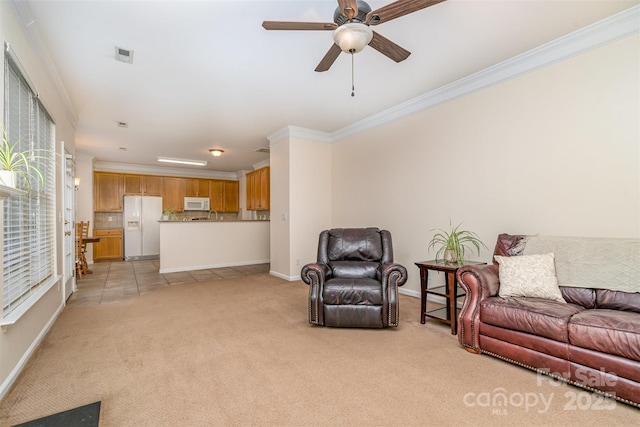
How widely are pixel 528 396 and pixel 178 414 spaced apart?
2.08 metres

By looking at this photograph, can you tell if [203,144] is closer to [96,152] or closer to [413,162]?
[96,152]

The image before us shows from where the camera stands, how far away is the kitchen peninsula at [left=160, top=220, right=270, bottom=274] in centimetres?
625

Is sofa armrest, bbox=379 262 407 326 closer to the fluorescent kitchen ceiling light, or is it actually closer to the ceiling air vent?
the ceiling air vent

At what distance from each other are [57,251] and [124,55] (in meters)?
2.33

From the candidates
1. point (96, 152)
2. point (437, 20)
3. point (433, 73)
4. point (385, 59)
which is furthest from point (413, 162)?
point (96, 152)

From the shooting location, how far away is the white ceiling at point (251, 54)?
2328 mm

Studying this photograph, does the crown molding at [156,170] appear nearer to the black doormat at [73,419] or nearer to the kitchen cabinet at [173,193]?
the kitchen cabinet at [173,193]

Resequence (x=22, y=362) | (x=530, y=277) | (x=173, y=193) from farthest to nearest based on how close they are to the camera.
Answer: (x=173, y=193)
(x=530, y=277)
(x=22, y=362)

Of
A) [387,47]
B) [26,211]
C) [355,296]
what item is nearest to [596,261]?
[355,296]

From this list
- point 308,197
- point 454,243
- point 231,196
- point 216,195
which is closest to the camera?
point 454,243

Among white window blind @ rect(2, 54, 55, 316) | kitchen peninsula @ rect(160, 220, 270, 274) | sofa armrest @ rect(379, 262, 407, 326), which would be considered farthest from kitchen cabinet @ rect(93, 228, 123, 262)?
sofa armrest @ rect(379, 262, 407, 326)

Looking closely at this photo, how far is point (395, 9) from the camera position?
187cm

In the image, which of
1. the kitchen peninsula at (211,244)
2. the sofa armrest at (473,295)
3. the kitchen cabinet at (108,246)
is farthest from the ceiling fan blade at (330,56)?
the kitchen cabinet at (108,246)

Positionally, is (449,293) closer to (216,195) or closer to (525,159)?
(525,159)
